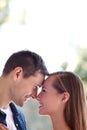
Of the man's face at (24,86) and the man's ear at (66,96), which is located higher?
the man's face at (24,86)

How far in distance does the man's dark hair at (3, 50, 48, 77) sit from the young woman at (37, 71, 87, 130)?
6 cm

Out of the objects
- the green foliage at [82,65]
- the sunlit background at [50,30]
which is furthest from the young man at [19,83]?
the green foliage at [82,65]

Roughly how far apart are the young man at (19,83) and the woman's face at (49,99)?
3 cm

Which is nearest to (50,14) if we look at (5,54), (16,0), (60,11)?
(60,11)

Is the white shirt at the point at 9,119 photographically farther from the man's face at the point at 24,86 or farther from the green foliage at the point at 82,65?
the green foliage at the point at 82,65

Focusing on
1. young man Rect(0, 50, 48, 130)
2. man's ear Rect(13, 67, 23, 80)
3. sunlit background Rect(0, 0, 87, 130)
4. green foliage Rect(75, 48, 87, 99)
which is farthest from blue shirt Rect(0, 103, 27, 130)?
green foliage Rect(75, 48, 87, 99)

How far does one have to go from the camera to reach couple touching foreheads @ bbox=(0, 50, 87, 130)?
155 cm

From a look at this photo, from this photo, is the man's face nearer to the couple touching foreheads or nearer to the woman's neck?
the couple touching foreheads

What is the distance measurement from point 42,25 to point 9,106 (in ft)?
7.07

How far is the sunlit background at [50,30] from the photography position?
3.16m

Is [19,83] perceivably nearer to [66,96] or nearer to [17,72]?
[17,72]

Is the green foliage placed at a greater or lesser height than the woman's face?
greater

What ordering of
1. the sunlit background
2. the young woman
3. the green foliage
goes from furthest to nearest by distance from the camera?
the green foliage → the sunlit background → the young woman

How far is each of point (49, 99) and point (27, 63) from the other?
0.16m
